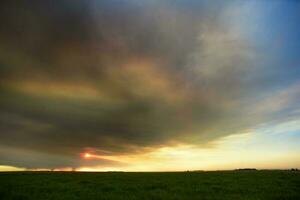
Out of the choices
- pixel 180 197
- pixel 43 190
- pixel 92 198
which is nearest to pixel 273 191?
pixel 180 197

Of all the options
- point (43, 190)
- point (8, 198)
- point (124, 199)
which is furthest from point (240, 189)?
point (8, 198)

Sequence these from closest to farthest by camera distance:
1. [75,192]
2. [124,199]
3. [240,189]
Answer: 1. [124,199]
2. [75,192]
3. [240,189]

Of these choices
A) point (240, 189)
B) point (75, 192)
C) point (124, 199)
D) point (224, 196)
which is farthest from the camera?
point (240, 189)

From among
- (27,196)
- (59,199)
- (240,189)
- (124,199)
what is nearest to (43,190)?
(27,196)

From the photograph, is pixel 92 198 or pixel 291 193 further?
pixel 291 193

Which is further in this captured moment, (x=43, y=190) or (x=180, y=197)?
(x=43, y=190)

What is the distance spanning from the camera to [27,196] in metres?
22.7

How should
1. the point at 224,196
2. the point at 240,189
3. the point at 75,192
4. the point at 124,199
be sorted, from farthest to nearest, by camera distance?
the point at 240,189 → the point at 75,192 → the point at 224,196 → the point at 124,199

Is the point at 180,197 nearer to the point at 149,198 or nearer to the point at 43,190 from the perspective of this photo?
the point at 149,198

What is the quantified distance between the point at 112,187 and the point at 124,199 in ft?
21.1

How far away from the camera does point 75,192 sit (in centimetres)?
2498

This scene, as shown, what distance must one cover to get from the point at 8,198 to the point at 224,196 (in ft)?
56.7

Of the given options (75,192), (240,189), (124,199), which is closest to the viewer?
(124,199)

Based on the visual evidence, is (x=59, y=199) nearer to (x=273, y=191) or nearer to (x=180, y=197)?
(x=180, y=197)
